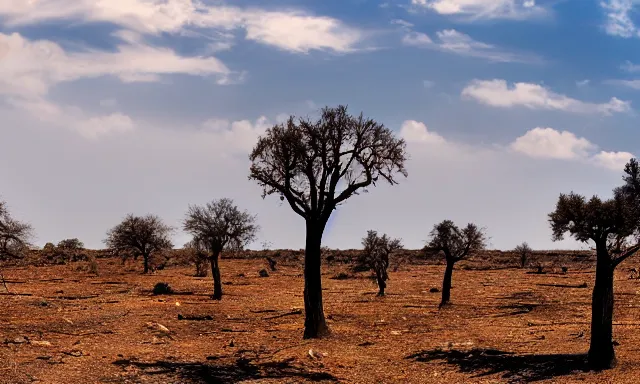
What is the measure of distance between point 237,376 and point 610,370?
10750 mm

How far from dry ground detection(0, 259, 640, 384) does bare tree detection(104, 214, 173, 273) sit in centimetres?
1828

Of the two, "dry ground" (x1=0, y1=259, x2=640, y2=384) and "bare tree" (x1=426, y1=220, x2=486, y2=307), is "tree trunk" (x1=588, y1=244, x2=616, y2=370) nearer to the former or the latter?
"dry ground" (x1=0, y1=259, x2=640, y2=384)

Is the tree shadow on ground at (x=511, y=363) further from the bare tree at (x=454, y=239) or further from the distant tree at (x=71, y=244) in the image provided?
the distant tree at (x=71, y=244)

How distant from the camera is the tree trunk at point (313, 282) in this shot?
67.5 feet

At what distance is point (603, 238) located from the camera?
51.4ft

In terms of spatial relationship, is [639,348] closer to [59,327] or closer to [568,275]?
[59,327]

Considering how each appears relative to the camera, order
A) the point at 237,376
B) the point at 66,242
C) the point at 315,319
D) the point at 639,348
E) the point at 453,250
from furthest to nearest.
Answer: the point at 66,242 < the point at 453,250 < the point at 315,319 < the point at 639,348 < the point at 237,376

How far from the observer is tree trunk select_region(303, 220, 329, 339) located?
810 inches

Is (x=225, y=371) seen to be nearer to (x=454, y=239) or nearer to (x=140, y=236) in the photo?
(x=454, y=239)

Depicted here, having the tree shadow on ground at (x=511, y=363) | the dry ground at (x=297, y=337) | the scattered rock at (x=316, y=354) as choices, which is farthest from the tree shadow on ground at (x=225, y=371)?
the tree shadow on ground at (x=511, y=363)

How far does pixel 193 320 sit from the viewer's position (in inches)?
1029

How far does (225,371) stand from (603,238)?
1215 cm

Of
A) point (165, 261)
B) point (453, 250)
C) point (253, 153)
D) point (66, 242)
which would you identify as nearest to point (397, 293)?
point (453, 250)

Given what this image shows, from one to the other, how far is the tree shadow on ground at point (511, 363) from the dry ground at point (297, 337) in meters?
0.05
